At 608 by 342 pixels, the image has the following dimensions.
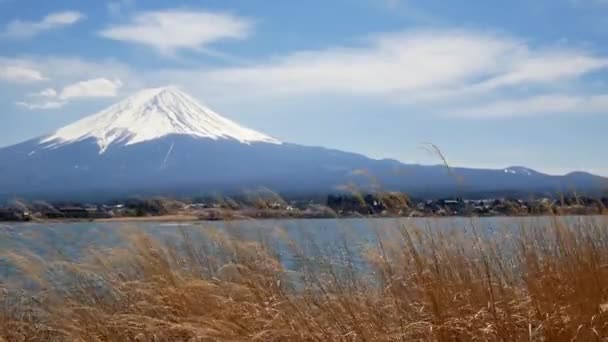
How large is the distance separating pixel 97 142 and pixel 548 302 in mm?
131560

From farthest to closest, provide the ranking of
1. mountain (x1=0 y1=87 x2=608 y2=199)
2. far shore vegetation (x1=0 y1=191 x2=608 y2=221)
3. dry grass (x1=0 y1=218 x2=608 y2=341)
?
mountain (x1=0 y1=87 x2=608 y2=199) < far shore vegetation (x1=0 y1=191 x2=608 y2=221) < dry grass (x1=0 y1=218 x2=608 y2=341)

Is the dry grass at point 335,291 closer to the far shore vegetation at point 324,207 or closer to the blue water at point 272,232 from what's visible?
the blue water at point 272,232

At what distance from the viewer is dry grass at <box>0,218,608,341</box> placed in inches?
144

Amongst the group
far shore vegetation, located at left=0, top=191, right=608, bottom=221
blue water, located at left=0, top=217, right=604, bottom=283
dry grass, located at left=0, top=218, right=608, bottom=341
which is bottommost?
dry grass, located at left=0, top=218, right=608, bottom=341

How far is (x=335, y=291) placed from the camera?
433 cm

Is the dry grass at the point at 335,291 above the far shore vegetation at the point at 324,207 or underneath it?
underneath

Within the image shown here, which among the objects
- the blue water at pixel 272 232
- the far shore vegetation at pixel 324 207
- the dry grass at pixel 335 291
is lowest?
the dry grass at pixel 335 291

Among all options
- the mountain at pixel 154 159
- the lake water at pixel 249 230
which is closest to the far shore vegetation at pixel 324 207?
the lake water at pixel 249 230

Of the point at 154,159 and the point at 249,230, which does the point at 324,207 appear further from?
the point at 154,159

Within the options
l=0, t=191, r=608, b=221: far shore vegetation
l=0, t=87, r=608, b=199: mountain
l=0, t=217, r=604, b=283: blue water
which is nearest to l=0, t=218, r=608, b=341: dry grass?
l=0, t=217, r=604, b=283: blue water

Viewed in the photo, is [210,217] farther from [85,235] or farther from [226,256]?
[85,235]

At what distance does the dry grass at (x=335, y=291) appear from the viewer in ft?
12.0

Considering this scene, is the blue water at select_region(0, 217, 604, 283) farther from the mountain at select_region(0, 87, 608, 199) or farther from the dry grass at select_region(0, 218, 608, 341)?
the mountain at select_region(0, 87, 608, 199)

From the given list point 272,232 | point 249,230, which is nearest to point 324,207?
point 272,232
